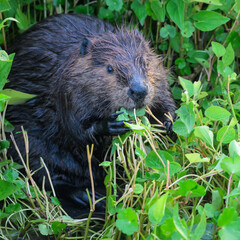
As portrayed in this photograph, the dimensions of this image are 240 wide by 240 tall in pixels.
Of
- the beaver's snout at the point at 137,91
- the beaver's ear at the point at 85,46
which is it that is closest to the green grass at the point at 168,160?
the beaver's snout at the point at 137,91

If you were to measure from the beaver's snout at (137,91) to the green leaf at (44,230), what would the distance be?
736mm

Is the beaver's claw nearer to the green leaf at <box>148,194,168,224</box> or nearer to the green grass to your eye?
the green grass

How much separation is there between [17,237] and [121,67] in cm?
A: 99

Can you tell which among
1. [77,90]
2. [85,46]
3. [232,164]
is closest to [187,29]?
[85,46]

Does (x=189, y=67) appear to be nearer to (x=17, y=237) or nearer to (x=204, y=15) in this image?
(x=204, y=15)

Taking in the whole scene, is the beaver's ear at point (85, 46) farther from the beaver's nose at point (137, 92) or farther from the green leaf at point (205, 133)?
the green leaf at point (205, 133)

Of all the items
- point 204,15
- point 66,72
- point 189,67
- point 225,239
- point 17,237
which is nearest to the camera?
point 225,239

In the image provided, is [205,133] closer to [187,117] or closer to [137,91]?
[187,117]

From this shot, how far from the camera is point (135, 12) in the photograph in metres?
3.14

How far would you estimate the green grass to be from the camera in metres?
1.76

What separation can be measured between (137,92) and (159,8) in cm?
101

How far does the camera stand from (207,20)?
9.71 ft

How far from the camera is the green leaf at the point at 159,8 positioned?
9.87ft

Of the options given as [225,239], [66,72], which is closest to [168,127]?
[66,72]
